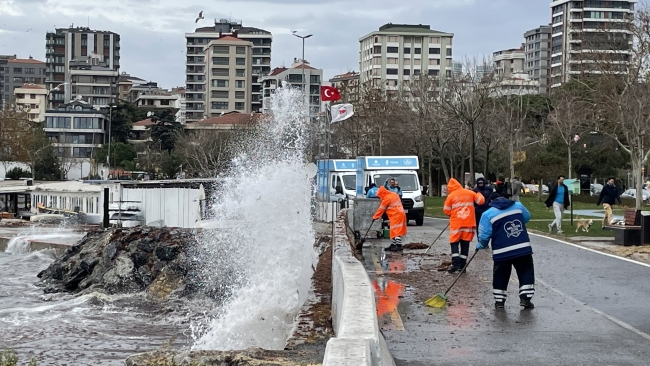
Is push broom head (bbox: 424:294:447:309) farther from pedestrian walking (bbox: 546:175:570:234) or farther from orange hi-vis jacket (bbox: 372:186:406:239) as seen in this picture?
pedestrian walking (bbox: 546:175:570:234)

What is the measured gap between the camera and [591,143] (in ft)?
216

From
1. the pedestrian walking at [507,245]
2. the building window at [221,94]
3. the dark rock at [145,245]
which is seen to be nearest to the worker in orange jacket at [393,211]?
the pedestrian walking at [507,245]

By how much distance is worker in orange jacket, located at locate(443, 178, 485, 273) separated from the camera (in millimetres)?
16281

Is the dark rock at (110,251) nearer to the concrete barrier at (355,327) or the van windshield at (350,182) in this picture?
the van windshield at (350,182)

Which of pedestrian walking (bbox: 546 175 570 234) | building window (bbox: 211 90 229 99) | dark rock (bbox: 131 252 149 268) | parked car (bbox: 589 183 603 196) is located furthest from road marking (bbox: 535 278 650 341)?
building window (bbox: 211 90 229 99)

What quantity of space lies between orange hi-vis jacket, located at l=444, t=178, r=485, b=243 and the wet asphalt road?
0.72 m

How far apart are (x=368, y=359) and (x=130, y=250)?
23.3m

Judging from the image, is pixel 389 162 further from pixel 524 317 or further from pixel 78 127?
pixel 78 127

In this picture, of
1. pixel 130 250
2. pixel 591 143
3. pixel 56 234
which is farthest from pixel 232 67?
pixel 130 250

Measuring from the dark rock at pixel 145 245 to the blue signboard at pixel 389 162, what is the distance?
9.57m

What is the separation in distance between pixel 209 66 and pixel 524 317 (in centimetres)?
13482

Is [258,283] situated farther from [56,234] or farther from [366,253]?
[56,234]

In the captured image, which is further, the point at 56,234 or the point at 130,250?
the point at 56,234

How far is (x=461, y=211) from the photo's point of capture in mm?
16531
